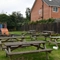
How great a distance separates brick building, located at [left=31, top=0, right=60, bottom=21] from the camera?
38906 millimetres

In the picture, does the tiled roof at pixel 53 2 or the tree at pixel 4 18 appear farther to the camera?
the tree at pixel 4 18

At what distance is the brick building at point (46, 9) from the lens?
128 feet

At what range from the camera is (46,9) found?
132 feet

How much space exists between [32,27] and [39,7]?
33.1 feet

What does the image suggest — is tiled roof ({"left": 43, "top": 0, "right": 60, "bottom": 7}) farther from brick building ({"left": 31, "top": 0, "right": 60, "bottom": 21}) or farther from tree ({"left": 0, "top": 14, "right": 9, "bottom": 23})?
tree ({"left": 0, "top": 14, "right": 9, "bottom": 23})

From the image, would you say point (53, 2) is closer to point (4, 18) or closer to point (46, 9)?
point (46, 9)

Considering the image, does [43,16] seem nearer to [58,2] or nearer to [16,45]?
[58,2]

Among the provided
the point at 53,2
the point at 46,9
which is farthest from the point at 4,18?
the point at 53,2

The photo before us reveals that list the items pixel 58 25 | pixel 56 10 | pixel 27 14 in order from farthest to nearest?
pixel 27 14 < pixel 56 10 < pixel 58 25

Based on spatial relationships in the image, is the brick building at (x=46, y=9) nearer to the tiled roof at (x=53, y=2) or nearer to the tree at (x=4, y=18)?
the tiled roof at (x=53, y=2)

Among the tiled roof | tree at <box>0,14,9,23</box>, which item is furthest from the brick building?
tree at <box>0,14,9,23</box>

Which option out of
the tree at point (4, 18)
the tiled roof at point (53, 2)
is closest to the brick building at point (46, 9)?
the tiled roof at point (53, 2)

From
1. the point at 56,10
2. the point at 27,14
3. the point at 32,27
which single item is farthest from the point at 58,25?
the point at 27,14

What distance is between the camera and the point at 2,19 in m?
44.7
